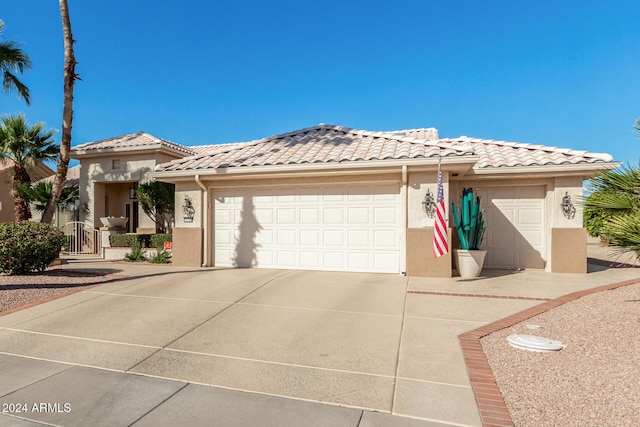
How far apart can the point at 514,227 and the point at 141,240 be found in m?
15.0

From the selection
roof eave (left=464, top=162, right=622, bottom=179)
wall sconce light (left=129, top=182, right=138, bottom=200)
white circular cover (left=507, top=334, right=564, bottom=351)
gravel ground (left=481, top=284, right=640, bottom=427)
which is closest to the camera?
gravel ground (left=481, top=284, right=640, bottom=427)

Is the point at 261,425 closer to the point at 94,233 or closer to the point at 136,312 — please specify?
the point at 136,312

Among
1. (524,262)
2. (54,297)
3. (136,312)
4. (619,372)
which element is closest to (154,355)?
(136,312)

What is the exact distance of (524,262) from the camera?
10641mm

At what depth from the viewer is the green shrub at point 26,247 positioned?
8.88 metres

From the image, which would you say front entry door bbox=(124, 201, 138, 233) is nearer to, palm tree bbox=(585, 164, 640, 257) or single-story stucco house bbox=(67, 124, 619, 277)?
single-story stucco house bbox=(67, 124, 619, 277)

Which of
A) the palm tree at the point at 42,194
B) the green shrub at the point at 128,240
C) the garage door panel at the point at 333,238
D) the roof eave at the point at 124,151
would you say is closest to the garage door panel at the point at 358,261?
the garage door panel at the point at 333,238

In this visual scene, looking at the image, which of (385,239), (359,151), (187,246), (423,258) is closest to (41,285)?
(187,246)

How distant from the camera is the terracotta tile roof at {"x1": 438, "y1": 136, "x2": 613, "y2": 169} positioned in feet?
31.9

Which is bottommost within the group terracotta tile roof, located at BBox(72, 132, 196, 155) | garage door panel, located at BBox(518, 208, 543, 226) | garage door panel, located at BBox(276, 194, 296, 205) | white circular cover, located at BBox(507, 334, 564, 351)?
white circular cover, located at BBox(507, 334, 564, 351)

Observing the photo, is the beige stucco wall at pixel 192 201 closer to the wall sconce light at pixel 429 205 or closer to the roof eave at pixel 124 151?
the wall sconce light at pixel 429 205

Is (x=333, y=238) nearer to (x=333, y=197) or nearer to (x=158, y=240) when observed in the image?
(x=333, y=197)

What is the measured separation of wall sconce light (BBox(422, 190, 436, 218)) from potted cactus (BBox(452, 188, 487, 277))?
0.87 metres

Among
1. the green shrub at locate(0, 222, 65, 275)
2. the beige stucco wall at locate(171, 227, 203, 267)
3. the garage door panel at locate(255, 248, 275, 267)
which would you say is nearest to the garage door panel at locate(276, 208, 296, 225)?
the garage door panel at locate(255, 248, 275, 267)
